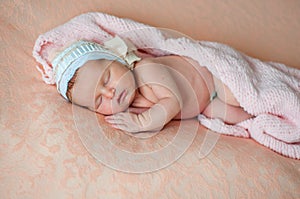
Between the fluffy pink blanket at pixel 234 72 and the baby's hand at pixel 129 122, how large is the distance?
0.74 ft

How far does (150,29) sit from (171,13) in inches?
10.0

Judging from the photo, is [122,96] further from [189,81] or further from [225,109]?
[225,109]

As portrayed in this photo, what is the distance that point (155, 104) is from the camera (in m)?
1.16

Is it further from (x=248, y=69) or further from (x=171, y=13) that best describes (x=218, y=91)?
(x=171, y=13)

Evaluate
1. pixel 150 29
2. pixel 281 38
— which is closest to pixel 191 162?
pixel 150 29

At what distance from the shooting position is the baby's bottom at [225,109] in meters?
1.27

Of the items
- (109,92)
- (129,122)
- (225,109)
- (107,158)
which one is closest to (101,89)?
(109,92)

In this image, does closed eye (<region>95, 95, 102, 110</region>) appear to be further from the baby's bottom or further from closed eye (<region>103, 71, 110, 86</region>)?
the baby's bottom

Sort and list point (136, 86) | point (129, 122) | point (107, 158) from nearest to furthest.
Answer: point (107, 158)
point (129, 122)
point (136, 86)

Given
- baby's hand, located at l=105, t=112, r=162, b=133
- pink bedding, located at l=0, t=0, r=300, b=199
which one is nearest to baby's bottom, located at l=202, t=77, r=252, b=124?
pink bedding, located at l=0, t=0, r=300, b=199

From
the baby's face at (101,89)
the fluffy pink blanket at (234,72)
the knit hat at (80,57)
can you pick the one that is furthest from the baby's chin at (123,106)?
the fluffy pink blanket at (234,72)

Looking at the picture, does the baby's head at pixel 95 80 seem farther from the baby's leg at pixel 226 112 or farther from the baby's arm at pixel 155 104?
the baby's leg at pixel 226 112

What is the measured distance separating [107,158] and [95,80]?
0.94 ft

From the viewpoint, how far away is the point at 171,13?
5.28ft
